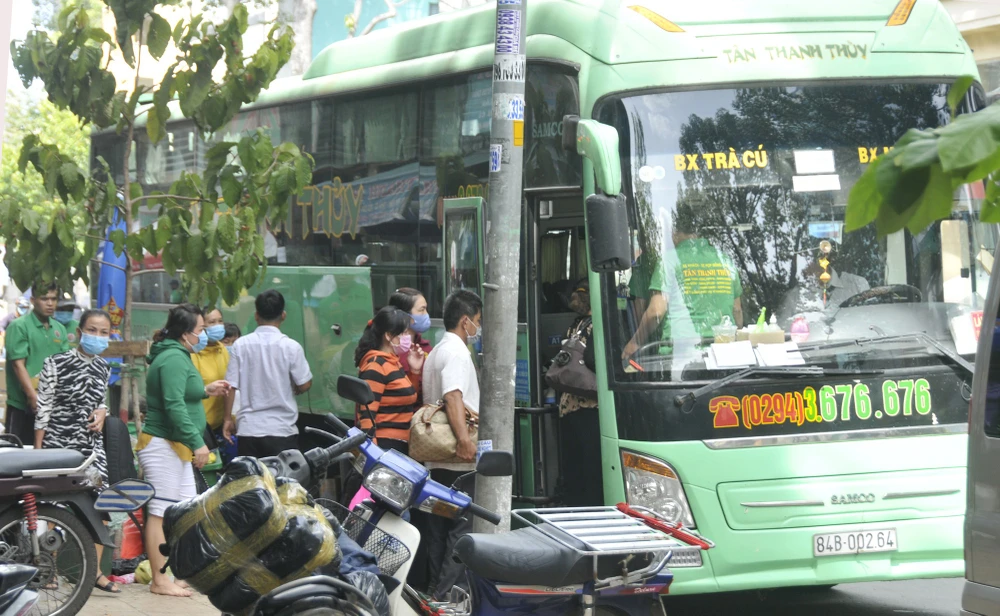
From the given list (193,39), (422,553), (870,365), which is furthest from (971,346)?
(193,39)

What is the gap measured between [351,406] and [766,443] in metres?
4.09

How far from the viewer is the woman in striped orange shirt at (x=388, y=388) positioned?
7.89m

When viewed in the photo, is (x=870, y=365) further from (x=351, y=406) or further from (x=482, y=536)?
(x=351, y=406)

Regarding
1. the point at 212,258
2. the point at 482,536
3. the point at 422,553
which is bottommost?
the point at 422,553

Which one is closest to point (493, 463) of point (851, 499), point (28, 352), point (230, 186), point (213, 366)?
point (851, 499)

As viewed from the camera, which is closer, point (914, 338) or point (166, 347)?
point (914, 338)

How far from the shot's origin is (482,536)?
4695 millimetres

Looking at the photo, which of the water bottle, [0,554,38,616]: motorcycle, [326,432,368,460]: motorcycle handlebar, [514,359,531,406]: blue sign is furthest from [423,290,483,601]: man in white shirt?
[0,554,38,616]: motorcycle

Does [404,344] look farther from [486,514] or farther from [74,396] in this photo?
[486,514]

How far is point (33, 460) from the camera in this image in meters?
7.14

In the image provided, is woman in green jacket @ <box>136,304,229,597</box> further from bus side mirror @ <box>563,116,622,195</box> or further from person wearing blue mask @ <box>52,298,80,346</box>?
bus side mirror @ <box>563,116,622,195</box>

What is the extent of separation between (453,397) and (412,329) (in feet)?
3.77

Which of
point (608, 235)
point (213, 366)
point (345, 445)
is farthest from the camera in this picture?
point (213, 366)

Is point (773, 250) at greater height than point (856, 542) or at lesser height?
greater
